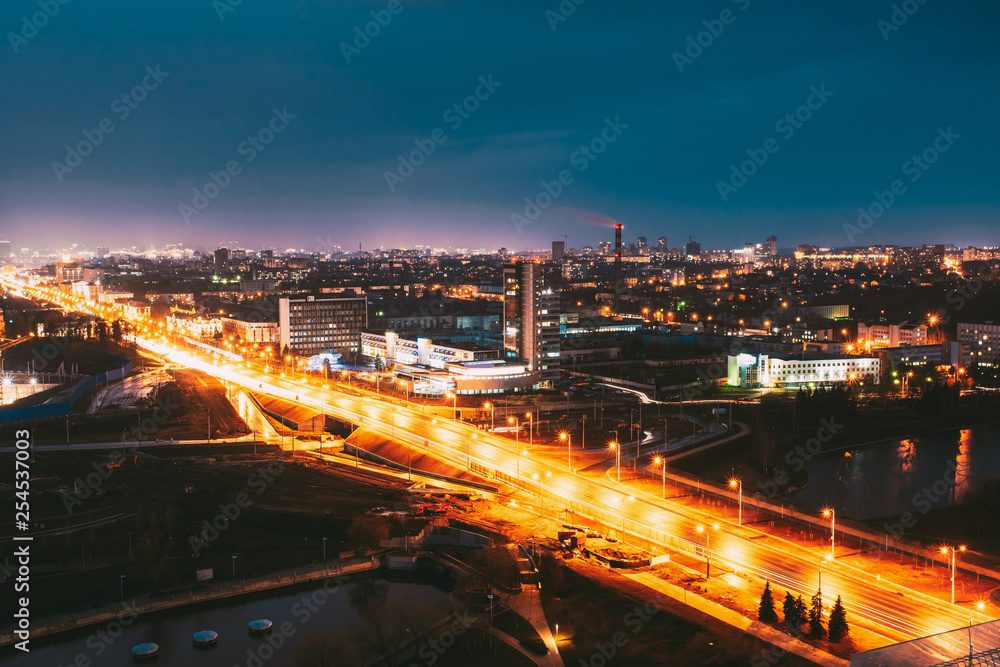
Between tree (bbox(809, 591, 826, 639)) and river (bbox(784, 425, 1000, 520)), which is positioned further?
river (bbox(784, 425, 1000, 520))

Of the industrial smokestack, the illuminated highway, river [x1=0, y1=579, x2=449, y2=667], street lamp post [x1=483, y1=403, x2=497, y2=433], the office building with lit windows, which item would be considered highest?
the industrial smokestack

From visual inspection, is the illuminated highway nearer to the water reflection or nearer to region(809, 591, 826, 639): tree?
region(809, 591, 826, 639): tree

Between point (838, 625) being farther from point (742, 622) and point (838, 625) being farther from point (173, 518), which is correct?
point (173, 518)

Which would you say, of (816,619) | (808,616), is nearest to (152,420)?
(808,616)

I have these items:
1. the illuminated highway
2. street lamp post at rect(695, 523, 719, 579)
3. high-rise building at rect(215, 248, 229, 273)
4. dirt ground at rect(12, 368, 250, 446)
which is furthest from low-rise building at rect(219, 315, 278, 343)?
high-rise building at rect(215, 248, 229, 273)

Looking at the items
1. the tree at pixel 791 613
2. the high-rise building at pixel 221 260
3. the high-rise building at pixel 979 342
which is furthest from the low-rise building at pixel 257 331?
the high-rise building at pixel 221 260

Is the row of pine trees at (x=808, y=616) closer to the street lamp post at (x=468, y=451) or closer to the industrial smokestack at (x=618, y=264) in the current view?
the street lamp post at (x=468, y=451)
